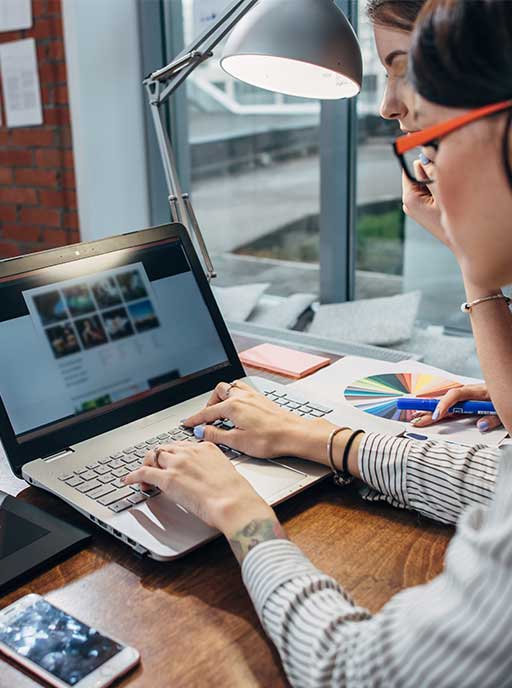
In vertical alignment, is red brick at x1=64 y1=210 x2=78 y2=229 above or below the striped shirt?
above

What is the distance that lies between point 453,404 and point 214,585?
46 cm

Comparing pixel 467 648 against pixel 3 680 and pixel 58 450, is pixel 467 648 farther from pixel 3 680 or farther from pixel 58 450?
pixel 58 450

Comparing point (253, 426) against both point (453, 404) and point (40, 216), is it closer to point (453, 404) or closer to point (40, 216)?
point (453, 404)

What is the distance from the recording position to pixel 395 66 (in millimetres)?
1082

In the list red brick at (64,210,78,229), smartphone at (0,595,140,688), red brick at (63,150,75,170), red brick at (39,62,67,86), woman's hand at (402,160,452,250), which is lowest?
smartphone at (0,595,140,688)

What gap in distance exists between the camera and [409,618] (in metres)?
0.55

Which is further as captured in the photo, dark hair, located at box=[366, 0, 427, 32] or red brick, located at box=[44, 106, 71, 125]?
red brick, located at box=[44, 106, 71, 125]

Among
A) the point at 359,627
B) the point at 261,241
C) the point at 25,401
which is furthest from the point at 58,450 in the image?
the point at 261,241

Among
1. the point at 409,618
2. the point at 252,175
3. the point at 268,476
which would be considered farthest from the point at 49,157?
the point at 409,618

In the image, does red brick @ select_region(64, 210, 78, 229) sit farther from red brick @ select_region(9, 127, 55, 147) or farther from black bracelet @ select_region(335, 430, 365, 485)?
black bracelet @ select_region(335, 430, 365, 485)

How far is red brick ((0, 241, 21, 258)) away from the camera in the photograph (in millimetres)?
2803

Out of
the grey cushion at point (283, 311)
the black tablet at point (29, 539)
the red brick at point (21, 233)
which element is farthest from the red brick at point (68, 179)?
the black tablet at point (29, 539)

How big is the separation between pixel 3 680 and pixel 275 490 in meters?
0.35

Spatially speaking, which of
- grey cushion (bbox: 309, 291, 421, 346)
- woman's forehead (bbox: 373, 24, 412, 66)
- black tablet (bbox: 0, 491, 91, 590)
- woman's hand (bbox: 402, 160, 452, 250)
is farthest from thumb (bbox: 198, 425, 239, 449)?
grey cushion (bbox: 309, 291, 421, 346)
